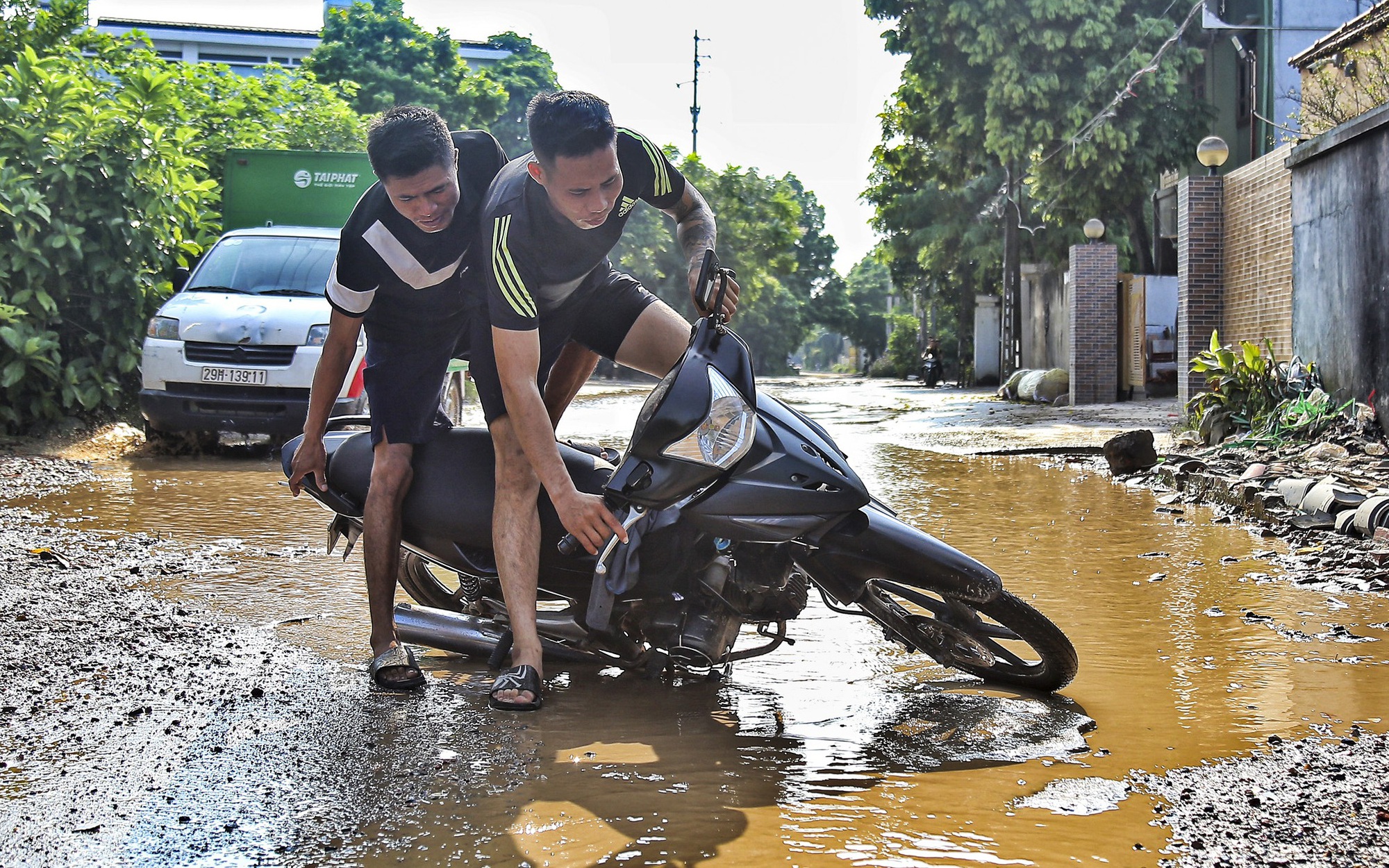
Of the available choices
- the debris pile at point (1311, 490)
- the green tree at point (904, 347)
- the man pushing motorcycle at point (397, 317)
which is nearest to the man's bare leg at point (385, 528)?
the man pushing motorcycle at point (397, 317)

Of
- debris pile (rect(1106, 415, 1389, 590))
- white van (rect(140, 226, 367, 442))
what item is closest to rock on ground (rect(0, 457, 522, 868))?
debris pile (rect(1106, 415, 1389, 590))

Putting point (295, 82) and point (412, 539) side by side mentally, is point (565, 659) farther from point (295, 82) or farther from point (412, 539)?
point (295, 82)

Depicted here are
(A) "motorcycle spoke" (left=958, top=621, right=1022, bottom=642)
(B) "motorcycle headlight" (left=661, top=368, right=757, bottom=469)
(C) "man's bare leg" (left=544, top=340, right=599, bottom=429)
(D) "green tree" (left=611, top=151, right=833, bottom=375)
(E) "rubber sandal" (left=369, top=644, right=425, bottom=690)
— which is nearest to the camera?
(B) "motorcycle headlight" (left=661, top=368, right=757, bottom=469)

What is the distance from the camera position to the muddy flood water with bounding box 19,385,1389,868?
99.5 inches

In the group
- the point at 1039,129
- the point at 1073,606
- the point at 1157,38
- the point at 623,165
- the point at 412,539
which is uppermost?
the point at 1157,38

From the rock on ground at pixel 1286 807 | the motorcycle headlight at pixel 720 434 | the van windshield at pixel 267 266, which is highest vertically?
the van windshield at pixel 267 266

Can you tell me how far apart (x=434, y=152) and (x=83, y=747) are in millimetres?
1789

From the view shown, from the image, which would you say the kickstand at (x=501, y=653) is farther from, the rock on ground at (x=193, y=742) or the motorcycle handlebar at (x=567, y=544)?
the motorcycle handlebar at (x=567, y=544)

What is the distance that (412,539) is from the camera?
156 inches

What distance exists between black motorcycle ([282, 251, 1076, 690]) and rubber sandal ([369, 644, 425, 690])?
23 cm

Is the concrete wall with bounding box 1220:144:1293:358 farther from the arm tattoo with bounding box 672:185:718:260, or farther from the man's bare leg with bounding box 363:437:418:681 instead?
the man's bare leg with bounding box 363:437:418:681

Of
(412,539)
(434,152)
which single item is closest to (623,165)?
(434,152)

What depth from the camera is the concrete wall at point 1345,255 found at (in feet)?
28.4

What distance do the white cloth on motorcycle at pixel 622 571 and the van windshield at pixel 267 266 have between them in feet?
25.9
